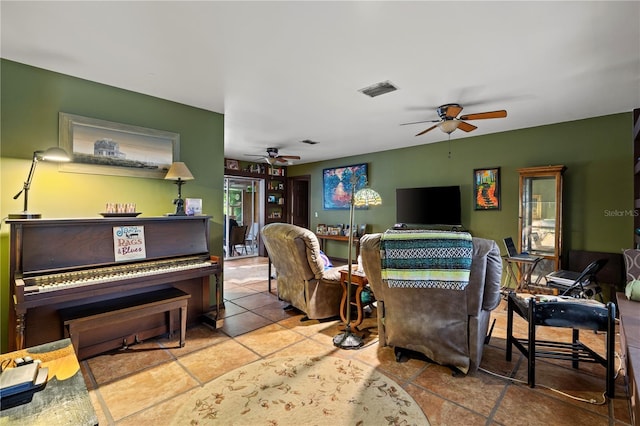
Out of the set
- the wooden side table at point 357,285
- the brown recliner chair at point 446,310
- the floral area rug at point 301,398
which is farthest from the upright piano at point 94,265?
the brown recliner chair at point 446,310

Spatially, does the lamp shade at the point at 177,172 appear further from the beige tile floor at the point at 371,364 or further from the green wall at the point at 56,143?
the beige tile floor at the point at 371,364

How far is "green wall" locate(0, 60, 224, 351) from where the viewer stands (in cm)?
250

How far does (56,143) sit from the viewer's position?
273 cm

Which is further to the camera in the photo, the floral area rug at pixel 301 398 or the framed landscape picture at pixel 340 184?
the framed landscape picture at pixel 340 184

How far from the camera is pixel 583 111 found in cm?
376

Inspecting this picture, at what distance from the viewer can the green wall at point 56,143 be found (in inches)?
98.6

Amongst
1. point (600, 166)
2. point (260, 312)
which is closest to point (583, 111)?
point (600, 166)

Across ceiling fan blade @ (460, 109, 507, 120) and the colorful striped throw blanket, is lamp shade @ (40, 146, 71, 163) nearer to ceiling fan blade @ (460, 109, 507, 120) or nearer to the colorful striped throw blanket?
the colorful striped throw blanket

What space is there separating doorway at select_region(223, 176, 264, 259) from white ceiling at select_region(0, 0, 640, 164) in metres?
4.05

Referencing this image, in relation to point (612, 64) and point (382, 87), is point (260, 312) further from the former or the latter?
point (612, 64)

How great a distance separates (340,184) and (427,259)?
5.10 m

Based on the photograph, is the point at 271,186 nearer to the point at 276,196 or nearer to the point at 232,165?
the point at 276,196

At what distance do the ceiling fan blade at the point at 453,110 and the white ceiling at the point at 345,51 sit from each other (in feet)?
0.33

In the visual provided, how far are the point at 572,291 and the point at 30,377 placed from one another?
15.6ft
